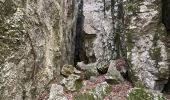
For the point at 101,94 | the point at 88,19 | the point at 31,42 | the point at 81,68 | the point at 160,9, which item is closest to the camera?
the point at 31,42

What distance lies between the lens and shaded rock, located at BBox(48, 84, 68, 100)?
12.1 meters

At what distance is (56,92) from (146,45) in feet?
19.3

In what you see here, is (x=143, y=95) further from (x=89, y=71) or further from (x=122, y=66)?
(x=89, y=71)

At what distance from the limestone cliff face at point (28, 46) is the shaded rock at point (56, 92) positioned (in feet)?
1.90

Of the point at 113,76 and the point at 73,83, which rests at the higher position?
the point at 113,76

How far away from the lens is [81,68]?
17.5 m

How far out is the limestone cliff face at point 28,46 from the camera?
9914 millimetres

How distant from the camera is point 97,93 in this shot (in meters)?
12.6

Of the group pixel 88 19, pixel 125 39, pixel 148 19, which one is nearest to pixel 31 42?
pixel 125 39

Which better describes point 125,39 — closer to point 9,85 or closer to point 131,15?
point 131,15

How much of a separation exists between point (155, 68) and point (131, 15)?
11.5ft

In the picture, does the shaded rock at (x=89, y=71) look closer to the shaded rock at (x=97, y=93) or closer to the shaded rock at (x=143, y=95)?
the shaded rock at (x=97, y=93)

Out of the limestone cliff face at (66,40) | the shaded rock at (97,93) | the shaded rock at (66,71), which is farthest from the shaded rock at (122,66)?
the shaded rock at (66,71)

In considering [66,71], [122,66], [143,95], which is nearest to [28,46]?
[66,71]
